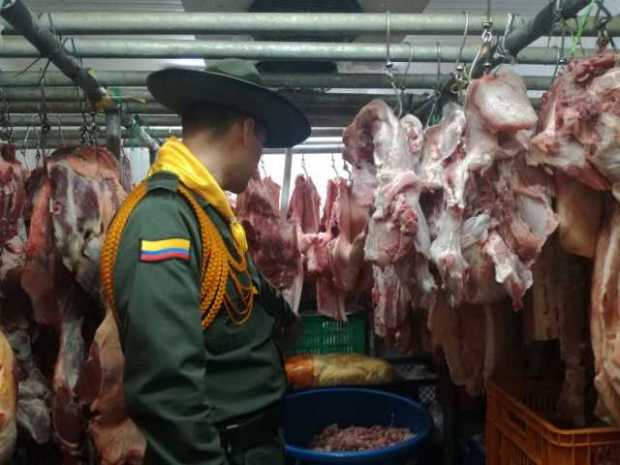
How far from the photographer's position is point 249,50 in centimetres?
206

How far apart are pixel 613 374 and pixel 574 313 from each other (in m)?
0.37

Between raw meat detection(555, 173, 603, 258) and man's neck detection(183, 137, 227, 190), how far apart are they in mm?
992

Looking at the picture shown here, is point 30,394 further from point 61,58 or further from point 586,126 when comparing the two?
point 586,126

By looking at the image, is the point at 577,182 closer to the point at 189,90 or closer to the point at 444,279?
the point at 444,279

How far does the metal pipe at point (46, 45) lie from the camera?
5.53 feet

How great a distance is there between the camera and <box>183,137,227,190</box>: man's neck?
182cm

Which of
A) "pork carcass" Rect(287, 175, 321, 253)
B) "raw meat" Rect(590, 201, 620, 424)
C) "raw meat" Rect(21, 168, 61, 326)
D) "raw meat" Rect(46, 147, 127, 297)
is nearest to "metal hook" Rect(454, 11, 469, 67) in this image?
"raw meat" Rect(590, 201, 620, 424)

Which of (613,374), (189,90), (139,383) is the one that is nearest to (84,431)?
(139,383)

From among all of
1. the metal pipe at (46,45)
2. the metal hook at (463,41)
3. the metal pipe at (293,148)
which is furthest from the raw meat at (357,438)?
the metal pipe at (293,148)

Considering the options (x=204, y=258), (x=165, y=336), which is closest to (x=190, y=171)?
(x=204, y=258)

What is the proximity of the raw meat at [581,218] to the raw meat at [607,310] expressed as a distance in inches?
1.7

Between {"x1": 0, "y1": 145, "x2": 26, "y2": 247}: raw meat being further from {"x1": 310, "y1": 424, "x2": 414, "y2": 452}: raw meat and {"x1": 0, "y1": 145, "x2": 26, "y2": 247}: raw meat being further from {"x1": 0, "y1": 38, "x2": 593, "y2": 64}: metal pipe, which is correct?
{"x1": 310, "y1": 424, "x2": 414, "y2": 452}: raw meat

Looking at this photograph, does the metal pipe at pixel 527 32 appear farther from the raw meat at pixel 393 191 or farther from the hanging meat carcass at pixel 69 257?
the hanging meat carcass at pixel 69 257

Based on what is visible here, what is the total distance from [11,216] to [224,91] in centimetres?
117
